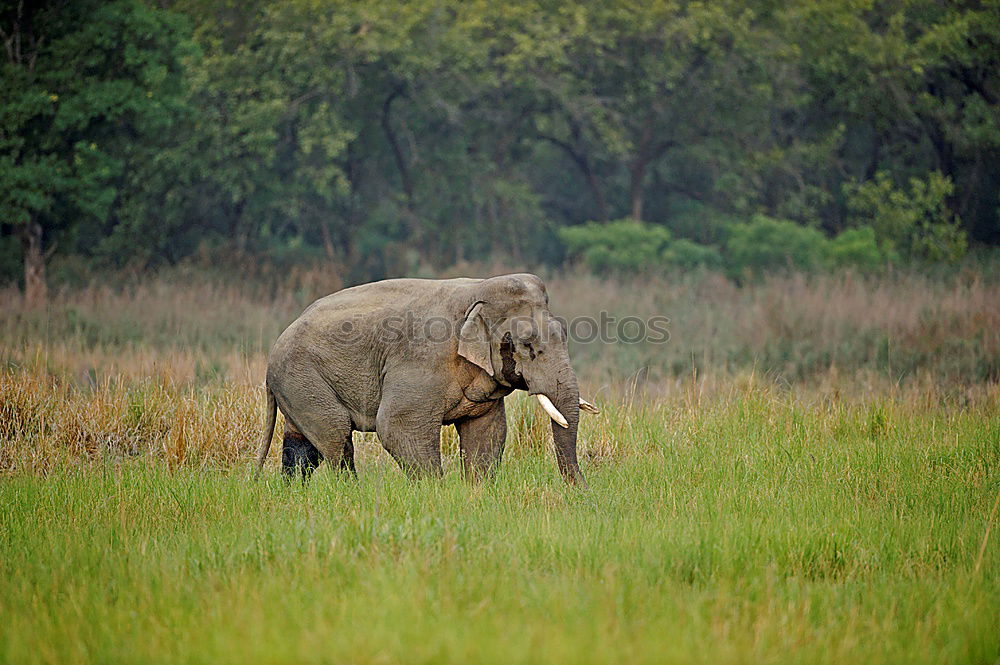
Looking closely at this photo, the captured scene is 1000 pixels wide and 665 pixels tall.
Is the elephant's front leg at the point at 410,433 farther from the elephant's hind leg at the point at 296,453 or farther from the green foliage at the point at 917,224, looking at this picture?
the green foliage at the point at 917,224

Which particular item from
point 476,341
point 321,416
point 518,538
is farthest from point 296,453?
point 518,538

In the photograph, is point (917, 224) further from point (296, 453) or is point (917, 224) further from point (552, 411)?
point (552, 411)

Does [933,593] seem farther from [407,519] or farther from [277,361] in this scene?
[277,361]

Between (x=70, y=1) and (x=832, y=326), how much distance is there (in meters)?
16.2

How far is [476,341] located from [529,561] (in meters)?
2.14

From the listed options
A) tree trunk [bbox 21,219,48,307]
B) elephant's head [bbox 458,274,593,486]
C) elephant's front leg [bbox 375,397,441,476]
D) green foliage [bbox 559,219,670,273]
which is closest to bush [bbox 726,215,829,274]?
green foliage [bbox 559,219,670,273]

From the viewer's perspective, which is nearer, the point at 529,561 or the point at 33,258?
the point at 529,561

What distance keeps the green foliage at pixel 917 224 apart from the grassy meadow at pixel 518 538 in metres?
15.7

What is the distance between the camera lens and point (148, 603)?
5.62 m

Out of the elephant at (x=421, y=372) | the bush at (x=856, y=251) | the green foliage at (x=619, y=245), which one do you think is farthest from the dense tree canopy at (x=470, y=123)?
the elephant at (x=421, y=372)

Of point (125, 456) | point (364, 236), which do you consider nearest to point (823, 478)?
point (125, 456)

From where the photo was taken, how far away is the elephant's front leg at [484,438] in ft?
28.0

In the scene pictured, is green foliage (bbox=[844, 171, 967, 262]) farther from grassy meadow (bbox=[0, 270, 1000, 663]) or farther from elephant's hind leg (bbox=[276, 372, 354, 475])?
elephant's hind leg (bbox=[276, 372, 354, 475])

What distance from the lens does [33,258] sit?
78.6 ft
